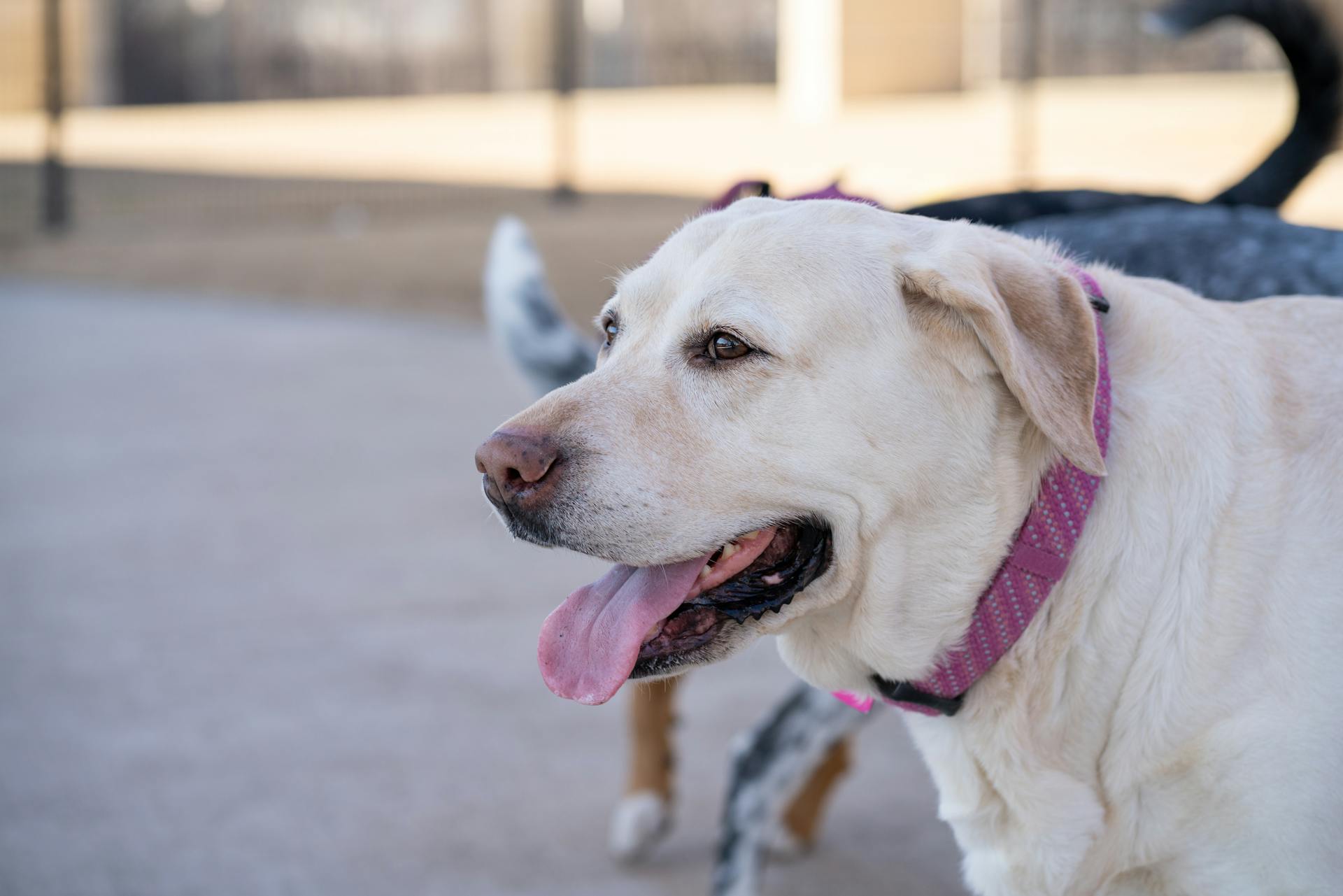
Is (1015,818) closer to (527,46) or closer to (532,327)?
(532,327)

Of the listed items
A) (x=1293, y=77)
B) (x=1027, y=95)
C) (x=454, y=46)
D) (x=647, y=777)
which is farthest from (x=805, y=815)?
(x=454, y=46)

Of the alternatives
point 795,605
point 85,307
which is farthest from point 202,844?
point 85,307

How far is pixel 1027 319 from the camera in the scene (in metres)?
1.93

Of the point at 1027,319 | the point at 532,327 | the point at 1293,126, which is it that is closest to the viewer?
the point at 1027,319

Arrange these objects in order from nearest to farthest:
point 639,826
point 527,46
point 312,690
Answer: point 639,826 → point 312,690 → point 527,46

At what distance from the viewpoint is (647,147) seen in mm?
18156

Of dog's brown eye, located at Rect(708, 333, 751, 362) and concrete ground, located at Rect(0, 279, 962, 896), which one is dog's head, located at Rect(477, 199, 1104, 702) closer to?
dog's brown eye, located at Rect(708, 333, 751, 362)

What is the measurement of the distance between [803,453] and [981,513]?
11.1 inches

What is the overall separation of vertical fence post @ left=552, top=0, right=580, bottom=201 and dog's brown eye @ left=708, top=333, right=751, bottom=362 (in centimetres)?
1237

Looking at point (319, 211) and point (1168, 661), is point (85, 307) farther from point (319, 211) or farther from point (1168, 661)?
point (1168, 661)

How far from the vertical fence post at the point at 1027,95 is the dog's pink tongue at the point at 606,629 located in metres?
12.1

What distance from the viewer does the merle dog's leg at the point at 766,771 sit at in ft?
9.50

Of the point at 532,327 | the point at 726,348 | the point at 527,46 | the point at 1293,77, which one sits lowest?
the point at 532,327

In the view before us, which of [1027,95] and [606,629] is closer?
[606,629]
